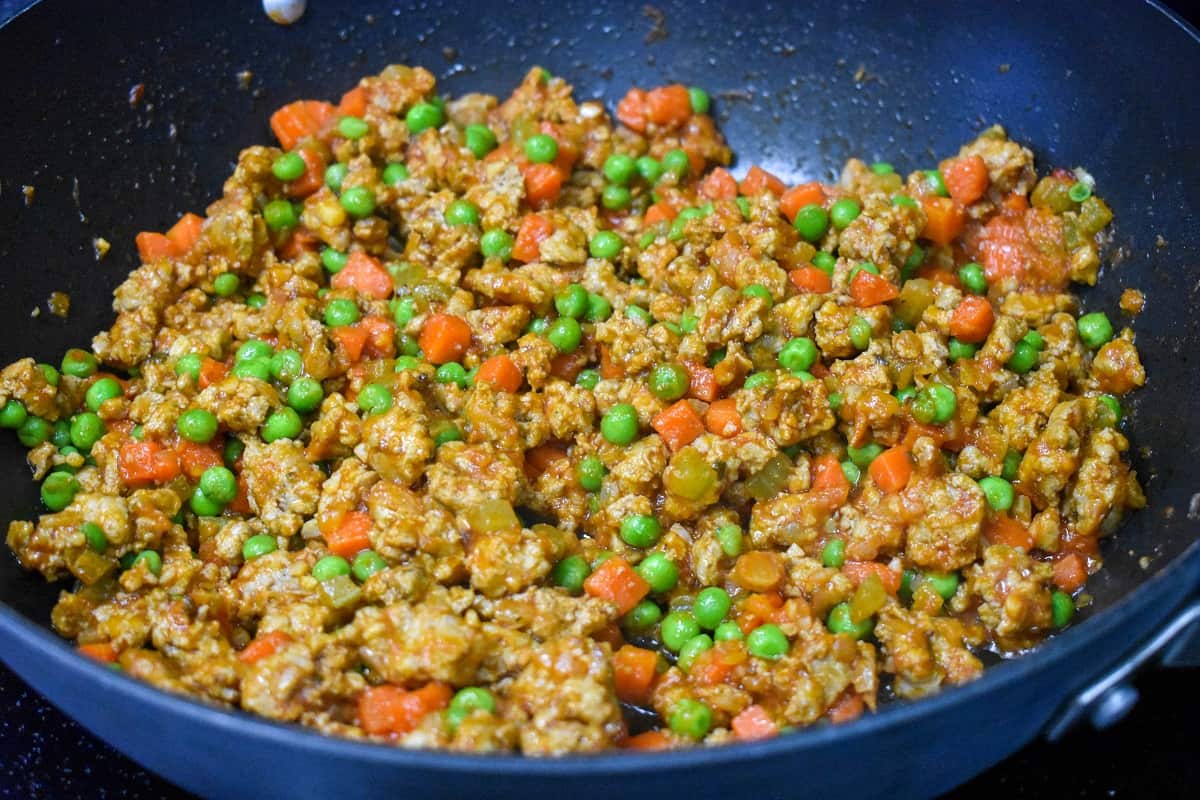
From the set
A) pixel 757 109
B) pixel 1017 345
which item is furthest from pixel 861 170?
pixel 1017 345

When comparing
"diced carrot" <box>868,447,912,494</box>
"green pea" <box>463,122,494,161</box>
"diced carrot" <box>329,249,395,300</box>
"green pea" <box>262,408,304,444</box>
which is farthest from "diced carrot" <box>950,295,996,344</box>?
"green pea" <box>262,408,304,444</box>

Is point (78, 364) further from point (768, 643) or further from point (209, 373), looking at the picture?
point (768, 643)

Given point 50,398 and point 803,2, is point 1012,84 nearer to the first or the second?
point 803,2

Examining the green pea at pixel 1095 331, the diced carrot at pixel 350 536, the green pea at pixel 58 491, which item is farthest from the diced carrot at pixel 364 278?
the green pea at pixel 1095 331

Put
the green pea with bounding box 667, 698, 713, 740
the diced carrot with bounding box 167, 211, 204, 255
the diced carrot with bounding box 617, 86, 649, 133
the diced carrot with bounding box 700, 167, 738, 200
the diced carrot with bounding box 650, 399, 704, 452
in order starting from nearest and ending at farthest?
the green pea with bounding box 667, 698, 713, 740 < the diced carrot with bounding box 650, 399, 704, 452 < the diced carrot with bounding box 167, 211, 204, 255 < the diced carrot with bounding box 700, 167, 738, 200 < the diced carrot with bounding box 617, 86, 649, 133

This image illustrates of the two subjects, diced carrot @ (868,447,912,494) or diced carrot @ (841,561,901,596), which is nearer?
diced carrot @ (841,561,901,596)

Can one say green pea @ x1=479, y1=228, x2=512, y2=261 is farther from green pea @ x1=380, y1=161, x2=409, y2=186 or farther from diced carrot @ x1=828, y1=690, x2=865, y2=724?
diced carrot @ x1=828, y1=690, x2=865, y2=724
